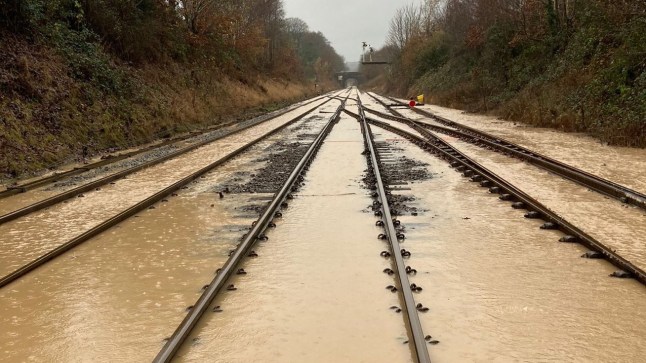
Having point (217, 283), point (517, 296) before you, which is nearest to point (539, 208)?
point (517, 296)

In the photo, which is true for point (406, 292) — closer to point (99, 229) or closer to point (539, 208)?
point (539, 208)

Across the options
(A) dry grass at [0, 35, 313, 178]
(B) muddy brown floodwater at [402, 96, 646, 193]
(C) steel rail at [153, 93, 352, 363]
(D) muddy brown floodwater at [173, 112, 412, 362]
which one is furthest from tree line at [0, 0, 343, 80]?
(B) muddy brown floodwater at [402, 96, 646, 193]

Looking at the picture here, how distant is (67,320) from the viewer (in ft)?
14.8

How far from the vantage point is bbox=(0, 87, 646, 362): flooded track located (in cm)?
394

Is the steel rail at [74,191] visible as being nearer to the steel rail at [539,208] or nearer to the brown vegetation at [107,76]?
the brown vegetation at [107,76]

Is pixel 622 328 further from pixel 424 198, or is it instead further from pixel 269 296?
pixel 424 198

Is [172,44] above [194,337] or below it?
above

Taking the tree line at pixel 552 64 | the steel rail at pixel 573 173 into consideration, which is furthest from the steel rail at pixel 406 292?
the tree line at pixel 552 64

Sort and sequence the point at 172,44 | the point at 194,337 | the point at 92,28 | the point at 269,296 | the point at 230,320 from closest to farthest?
the point at 194,337 < the point at 230,320 < the point at 269,296 < the point at 92,28 < the point at 172,44

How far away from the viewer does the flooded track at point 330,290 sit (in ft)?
12.9

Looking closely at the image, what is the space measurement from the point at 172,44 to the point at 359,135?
54.7 feet

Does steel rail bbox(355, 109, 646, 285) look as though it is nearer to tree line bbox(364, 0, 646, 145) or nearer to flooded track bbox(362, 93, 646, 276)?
flooded track bbox(362, 93, 646, 276)

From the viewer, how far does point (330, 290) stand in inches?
195

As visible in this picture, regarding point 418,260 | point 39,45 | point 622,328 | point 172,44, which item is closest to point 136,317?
point 418,260
